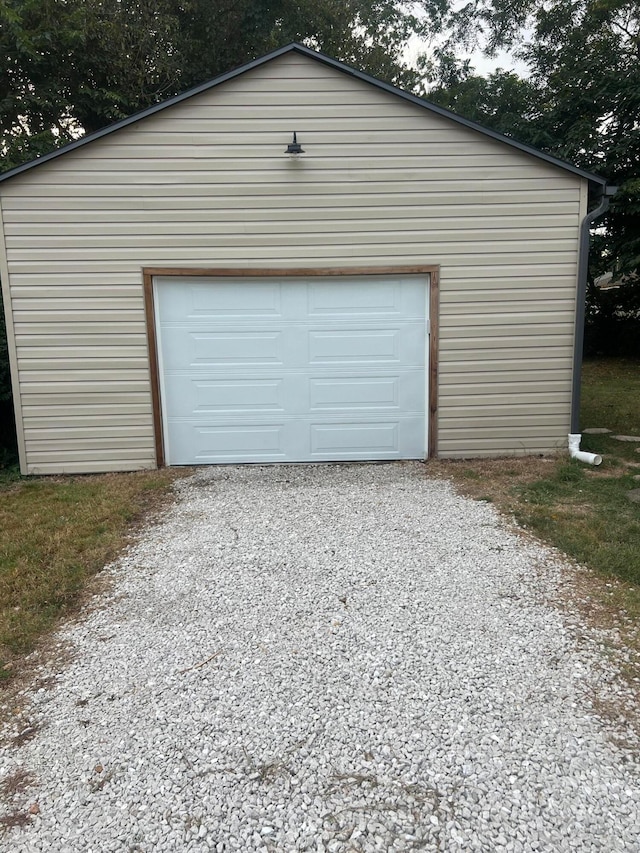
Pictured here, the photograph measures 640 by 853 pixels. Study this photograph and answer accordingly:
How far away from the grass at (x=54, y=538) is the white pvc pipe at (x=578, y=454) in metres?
3.95

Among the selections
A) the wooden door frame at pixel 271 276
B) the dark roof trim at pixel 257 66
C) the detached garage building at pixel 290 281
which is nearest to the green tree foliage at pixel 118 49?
the dark roof trim at pixel 257 66

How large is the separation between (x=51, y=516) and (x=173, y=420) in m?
1.72

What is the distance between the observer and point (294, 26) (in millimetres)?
13953

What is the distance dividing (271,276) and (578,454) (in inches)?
139

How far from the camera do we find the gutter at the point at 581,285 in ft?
18.6

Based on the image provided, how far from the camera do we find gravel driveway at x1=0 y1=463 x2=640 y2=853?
175 centimetres

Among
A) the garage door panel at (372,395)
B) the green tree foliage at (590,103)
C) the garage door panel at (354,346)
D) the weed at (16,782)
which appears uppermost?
the green tree foliage at (590,103)

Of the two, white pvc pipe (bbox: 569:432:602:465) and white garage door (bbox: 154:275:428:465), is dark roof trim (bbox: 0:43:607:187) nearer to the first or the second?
white garage door (bbox: 154:275:428:465)

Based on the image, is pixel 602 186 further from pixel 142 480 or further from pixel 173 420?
pixel 142 480

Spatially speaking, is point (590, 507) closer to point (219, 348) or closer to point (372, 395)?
point (372, 395)

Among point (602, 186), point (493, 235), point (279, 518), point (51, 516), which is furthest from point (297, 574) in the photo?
point (602, 186)

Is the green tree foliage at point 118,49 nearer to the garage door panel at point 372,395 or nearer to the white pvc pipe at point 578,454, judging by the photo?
the garage door panel at point 372,395

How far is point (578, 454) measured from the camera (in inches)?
234

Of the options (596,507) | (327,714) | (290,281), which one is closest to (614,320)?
(290,281)
